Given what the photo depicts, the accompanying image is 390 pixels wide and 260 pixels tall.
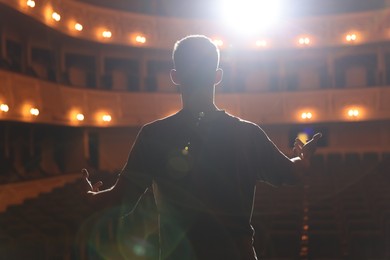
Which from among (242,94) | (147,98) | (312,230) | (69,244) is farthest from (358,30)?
(69,244)

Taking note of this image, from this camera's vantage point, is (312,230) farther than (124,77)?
No

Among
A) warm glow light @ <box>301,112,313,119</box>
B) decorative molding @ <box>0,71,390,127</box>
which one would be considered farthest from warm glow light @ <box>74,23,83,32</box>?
warm glow light @ <box>301,112,313,119</box>

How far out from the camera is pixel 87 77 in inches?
803

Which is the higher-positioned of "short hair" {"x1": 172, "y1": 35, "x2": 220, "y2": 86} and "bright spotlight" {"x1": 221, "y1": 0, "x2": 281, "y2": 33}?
"bright spotlight" {"x1": 221, "y1": 0, "x2": 281, "y2": 33}

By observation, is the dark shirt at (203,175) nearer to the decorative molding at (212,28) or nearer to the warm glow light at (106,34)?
the decorative molding at (212,28)

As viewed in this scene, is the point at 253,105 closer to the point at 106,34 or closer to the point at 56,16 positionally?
the point at 106,34

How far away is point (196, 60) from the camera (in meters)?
1.86

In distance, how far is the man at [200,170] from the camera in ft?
5.99

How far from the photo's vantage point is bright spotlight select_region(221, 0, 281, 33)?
830 inches

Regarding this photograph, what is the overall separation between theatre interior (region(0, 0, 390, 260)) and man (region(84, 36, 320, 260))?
1169cm

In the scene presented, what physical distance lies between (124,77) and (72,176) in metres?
5.84

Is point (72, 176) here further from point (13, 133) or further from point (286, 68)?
point (286, 68)

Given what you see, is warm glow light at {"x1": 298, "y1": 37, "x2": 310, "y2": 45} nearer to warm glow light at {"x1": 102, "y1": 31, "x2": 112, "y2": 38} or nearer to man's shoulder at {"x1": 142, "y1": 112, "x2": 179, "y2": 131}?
warm glow light at {"x1": 102, "y1": 31, "x2": 112, "y2": 38}

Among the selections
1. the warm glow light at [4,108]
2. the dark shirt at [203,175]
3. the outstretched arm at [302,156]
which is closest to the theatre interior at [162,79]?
the warm glow light at [4,108]
